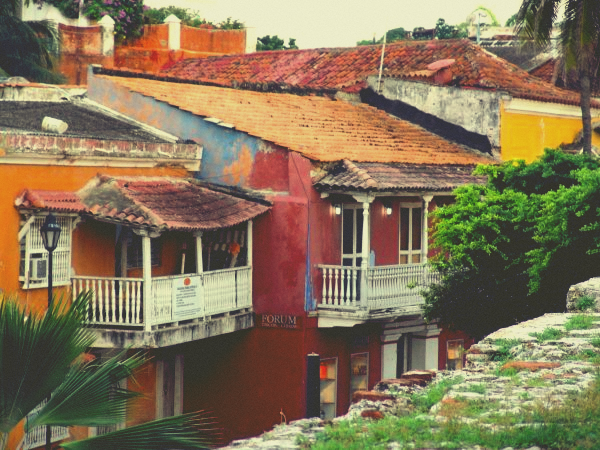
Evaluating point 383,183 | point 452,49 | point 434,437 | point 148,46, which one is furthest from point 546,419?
point 148,46

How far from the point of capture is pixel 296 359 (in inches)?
810

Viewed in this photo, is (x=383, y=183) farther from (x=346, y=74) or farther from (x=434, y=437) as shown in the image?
(x=434, y=437)

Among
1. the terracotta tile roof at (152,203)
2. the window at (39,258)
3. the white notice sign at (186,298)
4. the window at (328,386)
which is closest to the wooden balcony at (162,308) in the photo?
the white notice sign at (186,298)

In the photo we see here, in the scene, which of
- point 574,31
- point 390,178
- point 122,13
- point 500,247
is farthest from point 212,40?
point 500,247

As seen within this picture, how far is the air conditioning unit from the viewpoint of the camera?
1736 cm

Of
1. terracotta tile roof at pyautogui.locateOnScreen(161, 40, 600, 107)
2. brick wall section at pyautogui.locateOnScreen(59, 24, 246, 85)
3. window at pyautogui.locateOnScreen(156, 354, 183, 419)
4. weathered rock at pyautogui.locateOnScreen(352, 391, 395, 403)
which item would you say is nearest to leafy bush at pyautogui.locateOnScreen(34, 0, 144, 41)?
brick wall section at pyautogui.locateOnScreen(59, 24, 246, 85)

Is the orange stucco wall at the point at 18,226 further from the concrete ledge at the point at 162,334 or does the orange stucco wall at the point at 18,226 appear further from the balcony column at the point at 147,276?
the balcony column at the point at 147,276

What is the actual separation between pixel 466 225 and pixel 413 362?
5.77m

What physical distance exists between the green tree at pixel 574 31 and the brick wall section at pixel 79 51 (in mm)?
15354

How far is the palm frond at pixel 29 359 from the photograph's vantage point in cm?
909

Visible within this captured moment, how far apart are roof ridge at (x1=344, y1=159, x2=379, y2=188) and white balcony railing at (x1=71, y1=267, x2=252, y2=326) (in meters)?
2.68

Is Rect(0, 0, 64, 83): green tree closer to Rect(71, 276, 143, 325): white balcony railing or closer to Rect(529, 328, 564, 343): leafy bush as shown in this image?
Rect(71, 276, 143, 325): white balcony railing

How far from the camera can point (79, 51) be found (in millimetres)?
36812

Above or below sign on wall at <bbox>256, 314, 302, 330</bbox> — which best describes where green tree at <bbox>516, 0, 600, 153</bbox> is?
above
